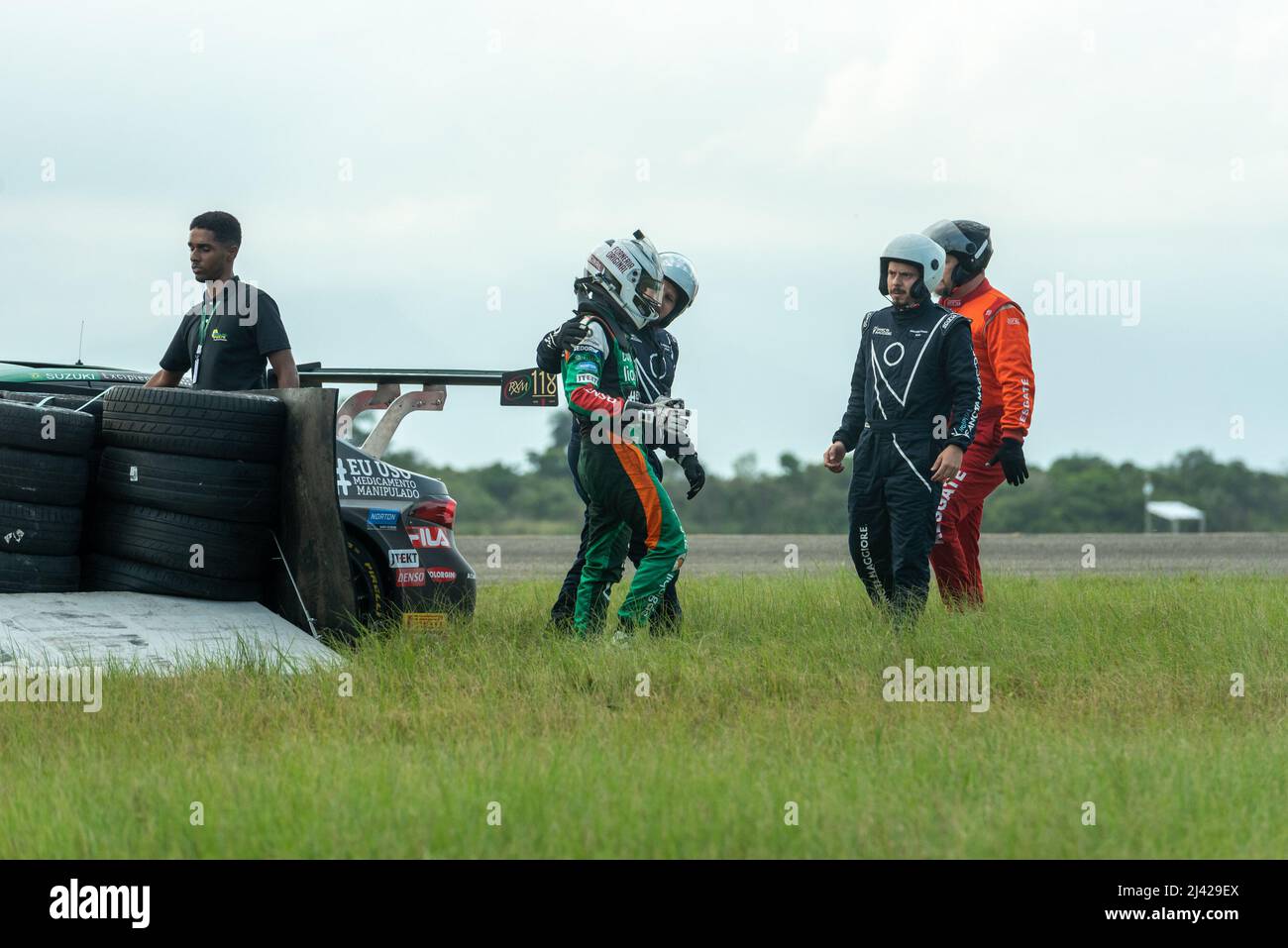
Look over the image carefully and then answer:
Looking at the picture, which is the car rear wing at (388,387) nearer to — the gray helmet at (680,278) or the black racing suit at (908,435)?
the gray helmet at (680,278)

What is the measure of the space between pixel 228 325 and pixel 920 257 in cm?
377

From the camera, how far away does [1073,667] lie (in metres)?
7.73

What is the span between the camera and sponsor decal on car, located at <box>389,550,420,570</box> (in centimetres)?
864

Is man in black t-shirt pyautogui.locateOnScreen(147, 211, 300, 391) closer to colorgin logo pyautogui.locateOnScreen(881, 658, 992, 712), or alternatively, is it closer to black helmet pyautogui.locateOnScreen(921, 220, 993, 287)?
colorgin logo pyautogui.locateOnScreen(881, 658, 992, 712)

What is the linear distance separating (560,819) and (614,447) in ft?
13.2

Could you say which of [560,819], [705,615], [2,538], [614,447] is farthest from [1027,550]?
[560,819]

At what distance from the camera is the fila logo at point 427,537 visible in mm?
8742

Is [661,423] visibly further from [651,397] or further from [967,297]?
[967,297]

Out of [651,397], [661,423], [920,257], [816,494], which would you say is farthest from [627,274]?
[816,494]

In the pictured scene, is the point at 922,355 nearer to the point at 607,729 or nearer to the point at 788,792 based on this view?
the point at 607,729
